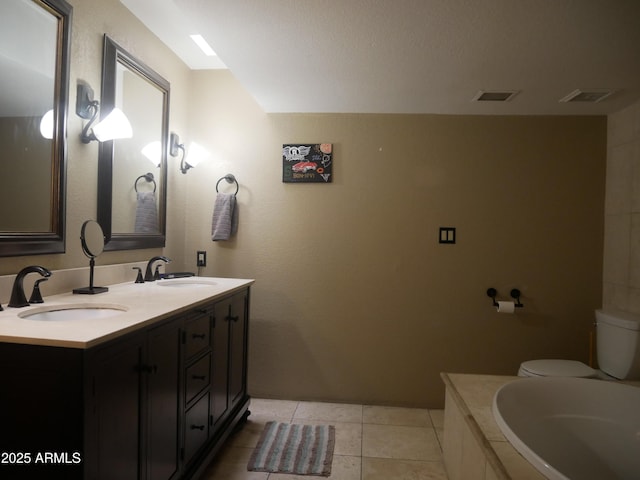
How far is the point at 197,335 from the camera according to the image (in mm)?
1811

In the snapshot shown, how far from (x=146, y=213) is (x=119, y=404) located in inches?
57.9

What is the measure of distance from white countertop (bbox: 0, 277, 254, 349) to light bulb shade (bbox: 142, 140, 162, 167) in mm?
816

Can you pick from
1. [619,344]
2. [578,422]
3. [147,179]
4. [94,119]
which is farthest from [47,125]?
[619,344]

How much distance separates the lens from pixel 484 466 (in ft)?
4.55

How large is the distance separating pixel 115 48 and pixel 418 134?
2058 mm

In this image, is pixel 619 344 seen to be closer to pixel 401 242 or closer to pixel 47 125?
pixel 401 242

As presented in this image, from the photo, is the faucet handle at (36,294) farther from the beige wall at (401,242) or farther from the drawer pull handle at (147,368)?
the beige wall at (401,242)

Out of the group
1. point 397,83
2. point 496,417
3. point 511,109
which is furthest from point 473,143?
point 496,417

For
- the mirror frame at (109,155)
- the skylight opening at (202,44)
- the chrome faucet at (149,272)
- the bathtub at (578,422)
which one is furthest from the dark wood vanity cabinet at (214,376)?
the skylight opening at (202,44)

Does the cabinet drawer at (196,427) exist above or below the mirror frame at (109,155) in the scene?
below

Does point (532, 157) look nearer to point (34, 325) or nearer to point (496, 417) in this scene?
point (496, 417)

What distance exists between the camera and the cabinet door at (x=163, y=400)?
4.68ft

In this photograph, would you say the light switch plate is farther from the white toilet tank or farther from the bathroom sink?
the bathroom sink

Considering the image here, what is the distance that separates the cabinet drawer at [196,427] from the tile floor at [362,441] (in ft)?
1.00
